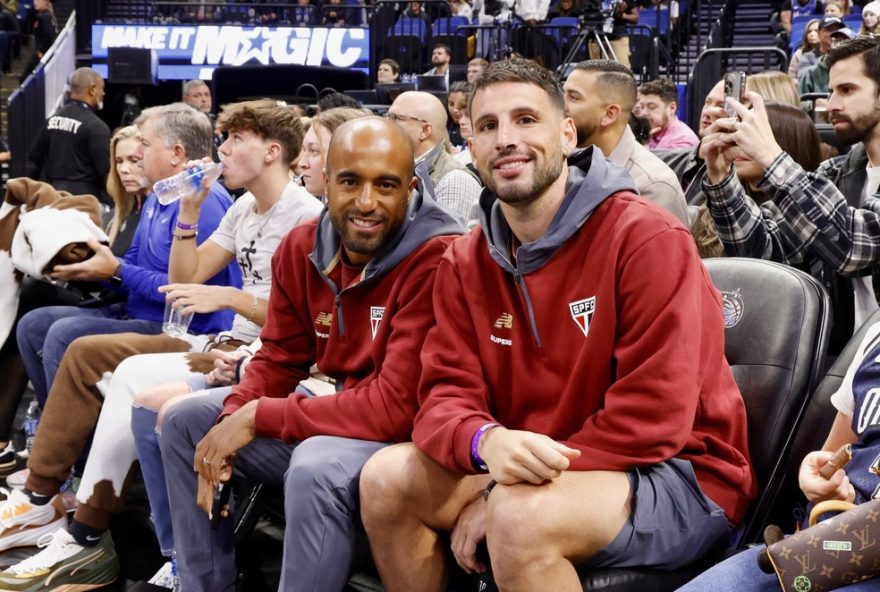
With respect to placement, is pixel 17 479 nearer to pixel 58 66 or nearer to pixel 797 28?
pixel 797 28

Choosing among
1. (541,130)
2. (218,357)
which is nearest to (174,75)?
(218,357)

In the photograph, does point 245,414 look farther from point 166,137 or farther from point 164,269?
point 166,137

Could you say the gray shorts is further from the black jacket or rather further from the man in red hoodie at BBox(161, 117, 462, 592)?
the black jacket

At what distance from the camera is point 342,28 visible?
1496 cm

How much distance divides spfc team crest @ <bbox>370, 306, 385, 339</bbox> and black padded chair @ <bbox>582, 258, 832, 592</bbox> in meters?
0.89

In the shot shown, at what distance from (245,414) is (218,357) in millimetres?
769

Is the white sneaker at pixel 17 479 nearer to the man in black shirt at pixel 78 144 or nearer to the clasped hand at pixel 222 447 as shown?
the clasped hand at pixel 222 447

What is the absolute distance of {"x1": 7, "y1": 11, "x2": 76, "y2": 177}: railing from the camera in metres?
13.2

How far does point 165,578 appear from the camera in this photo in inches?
140

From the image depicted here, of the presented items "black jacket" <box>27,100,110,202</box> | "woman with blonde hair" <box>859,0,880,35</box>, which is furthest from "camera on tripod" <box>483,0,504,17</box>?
"woman with blonde hair" <box>859,0,880,35</box>

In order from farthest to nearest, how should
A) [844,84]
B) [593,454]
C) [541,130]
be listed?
[844,84], [541,130], [593,454]

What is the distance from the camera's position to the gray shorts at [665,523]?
218 centimetres

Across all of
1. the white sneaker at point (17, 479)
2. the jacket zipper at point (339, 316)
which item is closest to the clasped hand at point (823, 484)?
the jacket zipper at point (339, 316)


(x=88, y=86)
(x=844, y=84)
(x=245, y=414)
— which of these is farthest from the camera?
(x=88, y=86)
